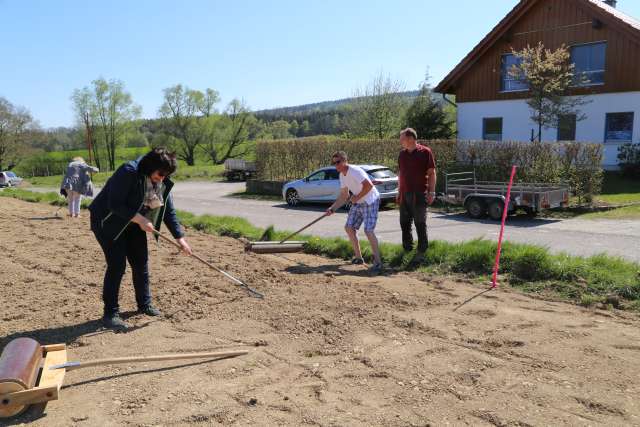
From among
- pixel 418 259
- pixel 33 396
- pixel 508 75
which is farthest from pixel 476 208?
pixel 508 75

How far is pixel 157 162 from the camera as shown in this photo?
489 centimetres

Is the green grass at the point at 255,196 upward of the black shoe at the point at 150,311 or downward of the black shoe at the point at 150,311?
downward

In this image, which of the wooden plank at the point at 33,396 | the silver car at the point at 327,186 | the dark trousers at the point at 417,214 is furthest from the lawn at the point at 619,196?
the wooden plank at the point at 33,396

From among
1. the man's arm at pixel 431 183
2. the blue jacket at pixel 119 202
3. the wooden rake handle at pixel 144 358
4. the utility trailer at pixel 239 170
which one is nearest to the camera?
the wooden rake handle at pixel 144 358

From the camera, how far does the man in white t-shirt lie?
24.9ft

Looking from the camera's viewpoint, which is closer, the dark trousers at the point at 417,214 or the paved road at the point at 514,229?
the dark trousers at the point at 417,214

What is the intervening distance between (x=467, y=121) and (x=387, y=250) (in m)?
21.9

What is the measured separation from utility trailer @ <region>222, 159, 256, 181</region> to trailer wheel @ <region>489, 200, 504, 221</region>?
70.0 ft

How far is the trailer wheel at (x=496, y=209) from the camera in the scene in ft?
44.8

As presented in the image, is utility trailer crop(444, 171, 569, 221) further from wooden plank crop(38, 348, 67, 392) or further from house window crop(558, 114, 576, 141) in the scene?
house window crop(558, 114, 576, 141)

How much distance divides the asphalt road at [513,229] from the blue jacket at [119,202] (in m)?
6.42

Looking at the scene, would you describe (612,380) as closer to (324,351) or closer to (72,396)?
(324,351)

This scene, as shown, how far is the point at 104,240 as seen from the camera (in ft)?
16.7

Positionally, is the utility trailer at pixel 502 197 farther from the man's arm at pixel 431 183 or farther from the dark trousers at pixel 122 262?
the dark trousers at pixel 122 262
